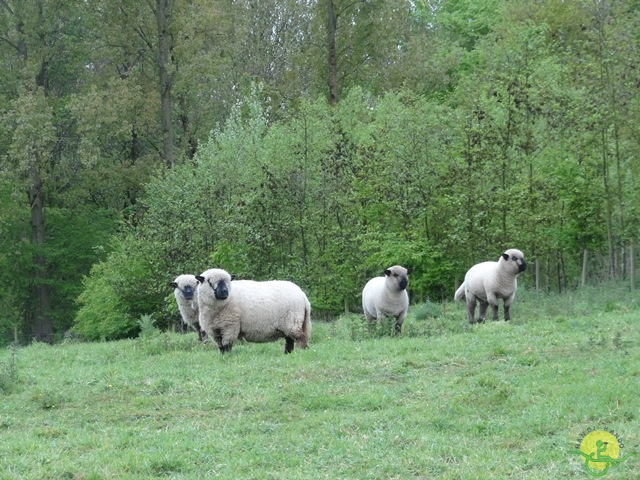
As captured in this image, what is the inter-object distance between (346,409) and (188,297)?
9.18 m

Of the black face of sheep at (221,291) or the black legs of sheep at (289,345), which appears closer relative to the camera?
the black face of sheep at (221,291)

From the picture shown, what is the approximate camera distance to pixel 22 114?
3528cm

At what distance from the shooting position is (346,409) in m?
11.4

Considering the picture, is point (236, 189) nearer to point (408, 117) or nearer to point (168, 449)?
point (408, 117)

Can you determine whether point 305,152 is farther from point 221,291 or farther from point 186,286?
point 221,291

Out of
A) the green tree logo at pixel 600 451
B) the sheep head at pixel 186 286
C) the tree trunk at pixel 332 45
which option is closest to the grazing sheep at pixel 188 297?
the sheep head at pixel 186 286

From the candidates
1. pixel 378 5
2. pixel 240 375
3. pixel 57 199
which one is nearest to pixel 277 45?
pixel 378 5

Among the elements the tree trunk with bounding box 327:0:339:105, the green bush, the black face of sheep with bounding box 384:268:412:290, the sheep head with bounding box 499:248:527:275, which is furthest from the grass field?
the tree trunk with bounding box 327:0:339:105

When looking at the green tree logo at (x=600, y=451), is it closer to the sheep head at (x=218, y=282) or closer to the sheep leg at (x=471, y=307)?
the sheep head at (x=218, y=282)

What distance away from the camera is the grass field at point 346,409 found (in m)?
9.10

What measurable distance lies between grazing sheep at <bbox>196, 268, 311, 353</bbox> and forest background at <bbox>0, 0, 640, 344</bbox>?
9911 millimetres

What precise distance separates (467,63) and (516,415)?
117 ft

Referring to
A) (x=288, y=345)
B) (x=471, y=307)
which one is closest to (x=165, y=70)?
(x=471, y=307)

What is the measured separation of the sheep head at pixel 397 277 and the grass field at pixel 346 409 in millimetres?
1414
